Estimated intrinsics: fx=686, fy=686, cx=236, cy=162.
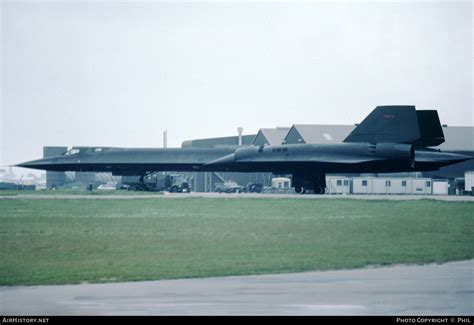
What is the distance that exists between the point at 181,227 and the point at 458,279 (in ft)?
39.0

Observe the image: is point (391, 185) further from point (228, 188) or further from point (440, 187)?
point (228, 188)

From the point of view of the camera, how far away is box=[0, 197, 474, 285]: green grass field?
14.0 metres

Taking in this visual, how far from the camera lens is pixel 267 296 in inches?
418

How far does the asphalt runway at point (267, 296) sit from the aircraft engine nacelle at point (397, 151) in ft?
103

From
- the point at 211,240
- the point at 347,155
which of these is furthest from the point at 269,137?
the point at 211,240

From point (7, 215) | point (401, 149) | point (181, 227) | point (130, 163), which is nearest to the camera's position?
point (181, 227)

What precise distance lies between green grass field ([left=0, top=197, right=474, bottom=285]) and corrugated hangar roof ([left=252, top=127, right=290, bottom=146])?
47.4 meters

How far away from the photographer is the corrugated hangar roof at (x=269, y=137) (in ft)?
259

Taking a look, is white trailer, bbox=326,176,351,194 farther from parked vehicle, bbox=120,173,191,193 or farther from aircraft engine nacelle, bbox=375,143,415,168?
aircraft engine nacelle, bbox=375,143,415,168

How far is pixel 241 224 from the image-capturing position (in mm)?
23672

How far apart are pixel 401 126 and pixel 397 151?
7.31 feet

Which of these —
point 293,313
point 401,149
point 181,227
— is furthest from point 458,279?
point 401,149

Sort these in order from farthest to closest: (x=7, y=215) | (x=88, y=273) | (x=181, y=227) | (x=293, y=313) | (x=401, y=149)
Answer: (x=401, y=149) → (x=7, y=215) → (x=181, y=227) → (x=88, y=273) → (x=293, y=313)

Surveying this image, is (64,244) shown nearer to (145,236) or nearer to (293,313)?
(145,236)
